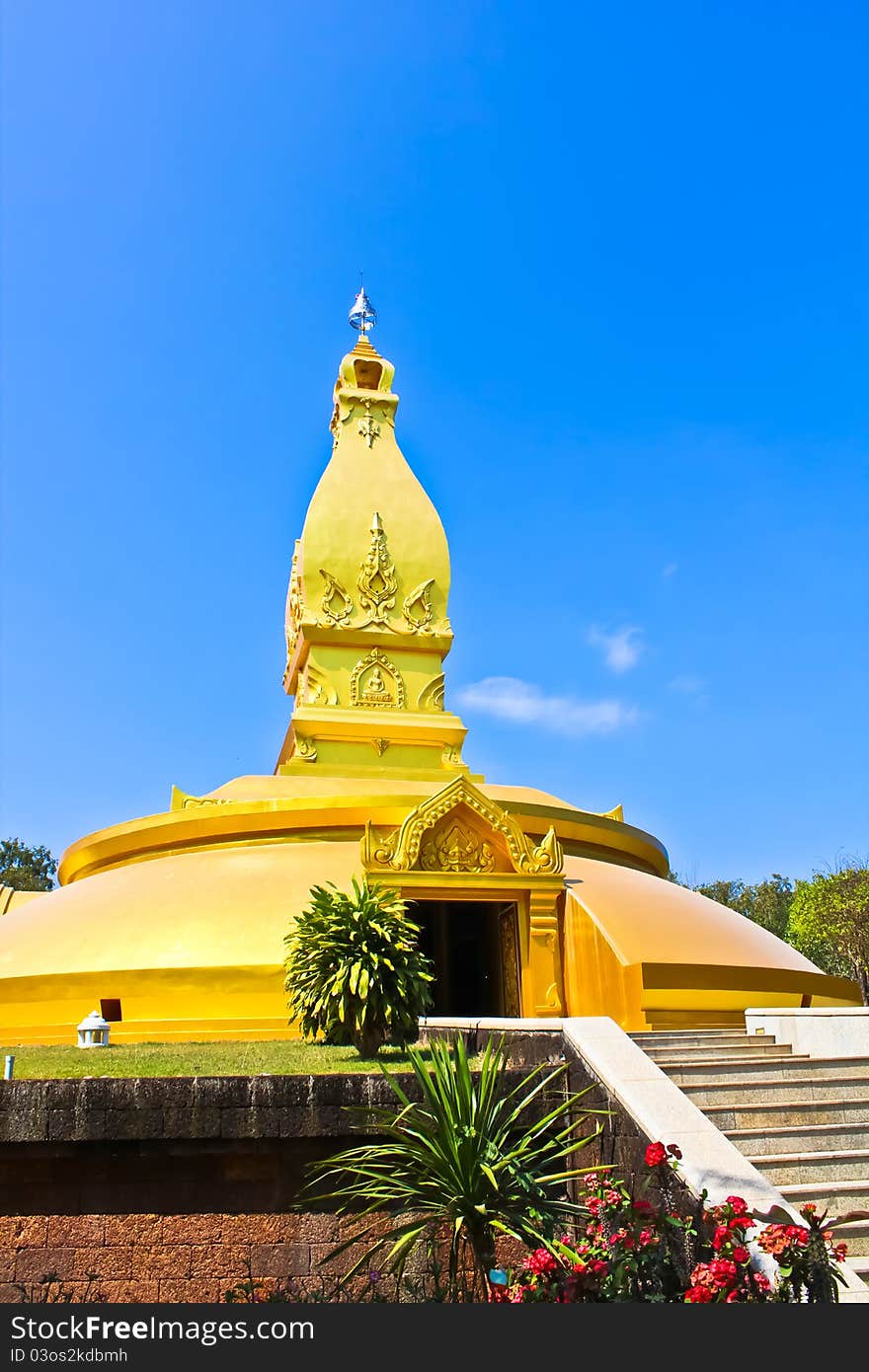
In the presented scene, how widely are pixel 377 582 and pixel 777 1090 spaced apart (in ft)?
49.1

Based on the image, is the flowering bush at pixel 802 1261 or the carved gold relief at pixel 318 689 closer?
the flowering bush at pixel 802 1261

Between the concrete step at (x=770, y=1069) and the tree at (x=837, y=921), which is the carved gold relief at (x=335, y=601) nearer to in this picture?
the concrete step at (x=770, y=1069)

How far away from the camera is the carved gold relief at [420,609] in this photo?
71.3 ft

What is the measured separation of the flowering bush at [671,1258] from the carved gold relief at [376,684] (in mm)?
15128

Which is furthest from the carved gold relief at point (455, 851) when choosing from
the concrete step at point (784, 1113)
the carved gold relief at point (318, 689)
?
the carved gold relief at point (318, 689)

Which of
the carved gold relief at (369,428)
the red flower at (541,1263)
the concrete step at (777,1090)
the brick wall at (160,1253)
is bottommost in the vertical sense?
the brick wall at (160,1253)

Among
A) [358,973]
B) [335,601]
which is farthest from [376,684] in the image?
[358,973]

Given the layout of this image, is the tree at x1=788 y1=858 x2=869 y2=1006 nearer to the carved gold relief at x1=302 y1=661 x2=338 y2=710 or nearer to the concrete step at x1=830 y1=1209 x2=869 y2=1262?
the carved gold relief at x1=302 y1=661 x2=338 y2=710

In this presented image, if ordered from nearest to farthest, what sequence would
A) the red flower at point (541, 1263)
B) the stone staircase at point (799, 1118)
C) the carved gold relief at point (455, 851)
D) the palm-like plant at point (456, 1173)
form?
the red flower at point (541, 1263) < the palm-like plant at point (456, 1173) < the stone staircase at point (799, 1118) < the carved gold relief at point (455, 851)

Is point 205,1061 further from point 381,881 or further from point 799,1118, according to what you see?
point 381,881

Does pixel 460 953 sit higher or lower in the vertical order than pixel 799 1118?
higher

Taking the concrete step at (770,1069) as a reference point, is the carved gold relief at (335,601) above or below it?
above

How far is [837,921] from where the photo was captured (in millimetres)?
37344

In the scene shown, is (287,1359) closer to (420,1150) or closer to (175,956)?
(420,1150)
